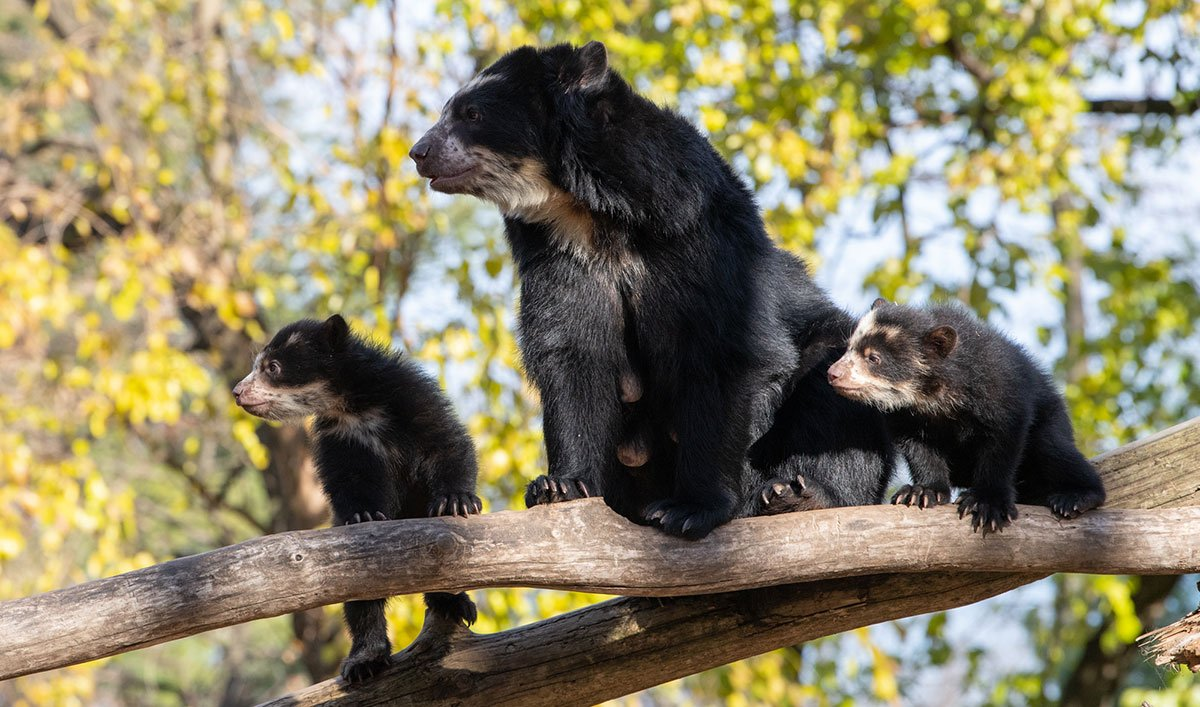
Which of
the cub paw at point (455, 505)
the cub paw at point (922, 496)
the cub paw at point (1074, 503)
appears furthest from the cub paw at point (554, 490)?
the cub paw at point (1074, 503)

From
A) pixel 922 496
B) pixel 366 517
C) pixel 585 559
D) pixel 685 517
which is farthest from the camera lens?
pixel 366 517

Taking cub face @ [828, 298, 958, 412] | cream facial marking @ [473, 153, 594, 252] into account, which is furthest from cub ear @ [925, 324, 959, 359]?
cream facial marking @ [473, 153, 594, 252]

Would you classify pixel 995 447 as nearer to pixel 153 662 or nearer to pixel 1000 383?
pixel 1000 383

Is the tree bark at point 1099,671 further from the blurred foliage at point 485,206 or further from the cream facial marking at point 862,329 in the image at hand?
the cream facial marking at point 862,329

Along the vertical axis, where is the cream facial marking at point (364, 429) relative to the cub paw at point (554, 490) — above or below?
above

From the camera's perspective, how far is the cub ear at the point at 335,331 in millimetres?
4770

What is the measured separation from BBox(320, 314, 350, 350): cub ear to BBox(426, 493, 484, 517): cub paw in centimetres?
105

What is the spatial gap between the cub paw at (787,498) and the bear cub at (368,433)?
38.5 inches

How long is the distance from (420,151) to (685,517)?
1.53 meters

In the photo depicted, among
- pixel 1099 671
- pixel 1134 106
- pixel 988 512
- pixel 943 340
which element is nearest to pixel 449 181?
pixel 943 340

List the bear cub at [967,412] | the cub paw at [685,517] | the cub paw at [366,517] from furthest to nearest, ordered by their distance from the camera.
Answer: the cub paw at [366,517] < the bear cub at [967,412] < the cub paw at [685,517]

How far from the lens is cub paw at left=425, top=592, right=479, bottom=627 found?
4047mm

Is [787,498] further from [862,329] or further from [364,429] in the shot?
[364,429]

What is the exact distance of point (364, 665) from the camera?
13.0 feet
